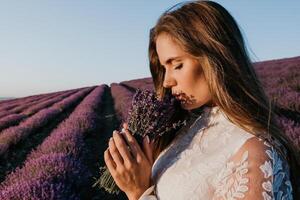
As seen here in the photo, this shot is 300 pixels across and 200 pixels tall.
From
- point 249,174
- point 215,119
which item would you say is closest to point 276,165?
point 249,174

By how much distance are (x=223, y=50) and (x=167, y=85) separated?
0.29 m

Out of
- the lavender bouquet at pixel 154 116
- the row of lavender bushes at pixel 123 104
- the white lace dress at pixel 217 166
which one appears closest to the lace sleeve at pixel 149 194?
the white lace dress at pixel 217 166

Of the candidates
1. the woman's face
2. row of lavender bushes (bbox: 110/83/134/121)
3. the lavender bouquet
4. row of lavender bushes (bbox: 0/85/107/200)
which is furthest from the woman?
row of lavender bushes (bbox: 110/83/134/121)

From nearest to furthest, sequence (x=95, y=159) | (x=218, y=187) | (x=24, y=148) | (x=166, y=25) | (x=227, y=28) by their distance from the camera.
Result: (x=218, y=187), (x=227, y=28), (x=166, y=25), (x=95, y=159), (x=24, y=148)

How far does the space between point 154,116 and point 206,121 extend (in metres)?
0.29

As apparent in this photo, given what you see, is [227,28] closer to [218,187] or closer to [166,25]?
[166,25]

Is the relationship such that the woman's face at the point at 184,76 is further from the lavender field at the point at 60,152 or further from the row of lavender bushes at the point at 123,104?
the row of lavender bushes at the point at 123,104

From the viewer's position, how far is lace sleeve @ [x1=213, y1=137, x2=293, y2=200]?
1333mm

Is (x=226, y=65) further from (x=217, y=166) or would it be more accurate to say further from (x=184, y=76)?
(x=217, y=166)

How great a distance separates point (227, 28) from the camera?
1687 mm

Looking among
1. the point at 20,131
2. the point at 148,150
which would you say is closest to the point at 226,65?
the point at 148,150

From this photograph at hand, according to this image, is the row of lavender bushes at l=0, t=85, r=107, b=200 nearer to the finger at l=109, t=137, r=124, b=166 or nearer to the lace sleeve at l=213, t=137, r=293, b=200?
the finger at l=109, t=137, r=124, b=166

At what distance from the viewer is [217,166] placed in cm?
153

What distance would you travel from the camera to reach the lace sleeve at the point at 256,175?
52.5 inches
